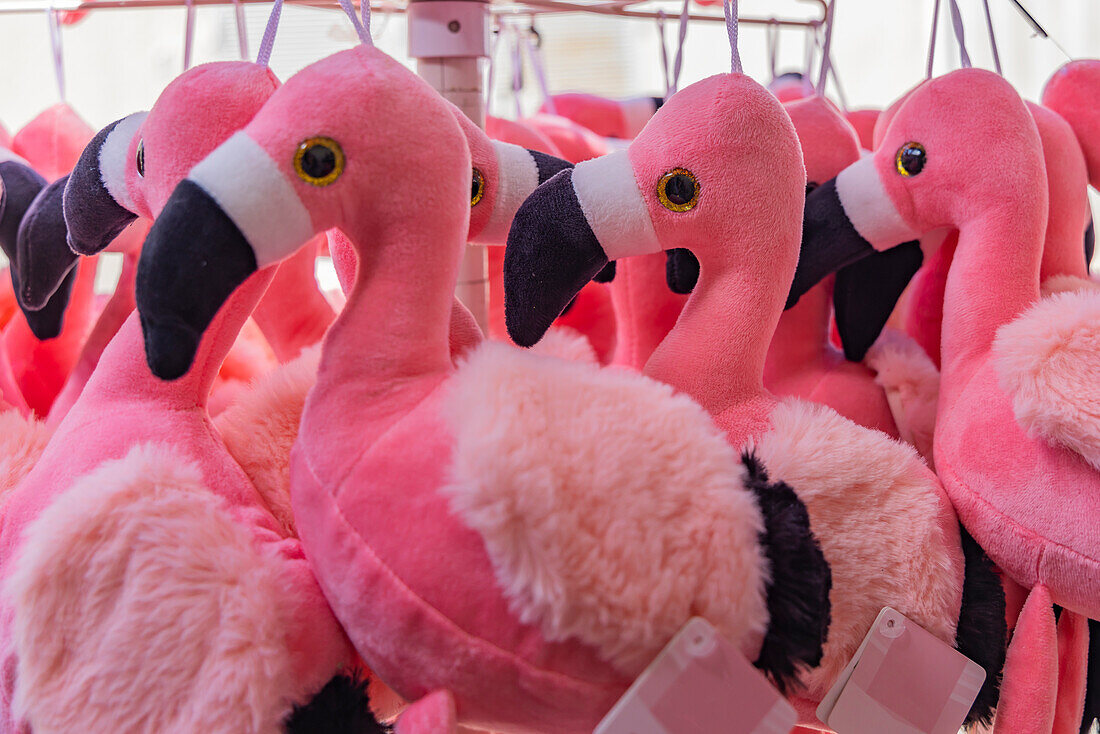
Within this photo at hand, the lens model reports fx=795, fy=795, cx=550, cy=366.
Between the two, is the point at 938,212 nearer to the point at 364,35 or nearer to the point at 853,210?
the point at 853,210

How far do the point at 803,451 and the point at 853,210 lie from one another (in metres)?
0.25

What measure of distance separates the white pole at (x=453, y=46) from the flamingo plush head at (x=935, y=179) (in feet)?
0.91

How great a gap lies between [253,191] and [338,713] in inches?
9.9

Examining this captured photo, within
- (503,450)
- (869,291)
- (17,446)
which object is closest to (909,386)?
(869,291)

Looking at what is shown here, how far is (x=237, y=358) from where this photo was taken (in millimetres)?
729

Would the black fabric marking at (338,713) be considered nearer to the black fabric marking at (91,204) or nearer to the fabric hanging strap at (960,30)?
the black fabric marking at (91,204)

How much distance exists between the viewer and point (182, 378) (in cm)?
46

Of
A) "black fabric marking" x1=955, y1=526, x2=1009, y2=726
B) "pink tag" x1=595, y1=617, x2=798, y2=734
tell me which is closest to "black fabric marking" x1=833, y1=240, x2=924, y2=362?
"black fabric marking" x1=955, y1=526, x2=1009, y2=726

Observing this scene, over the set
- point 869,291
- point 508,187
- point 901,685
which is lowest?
point 901,685

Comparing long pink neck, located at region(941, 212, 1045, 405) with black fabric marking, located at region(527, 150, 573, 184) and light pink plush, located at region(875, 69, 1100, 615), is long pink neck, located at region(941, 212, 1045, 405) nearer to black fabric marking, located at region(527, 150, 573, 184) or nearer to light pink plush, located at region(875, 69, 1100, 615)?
light pink plush, located at region(875, 69, 1100, 615)

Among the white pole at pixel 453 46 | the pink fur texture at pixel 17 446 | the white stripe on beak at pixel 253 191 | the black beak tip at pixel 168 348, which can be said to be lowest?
the pink fur texture at pixel 17 446

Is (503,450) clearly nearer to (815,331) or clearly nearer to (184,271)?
(184,271)

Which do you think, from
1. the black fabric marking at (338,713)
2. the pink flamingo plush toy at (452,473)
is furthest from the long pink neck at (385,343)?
the black fabric marking at (338,713)

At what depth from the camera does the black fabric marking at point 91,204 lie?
48cm
